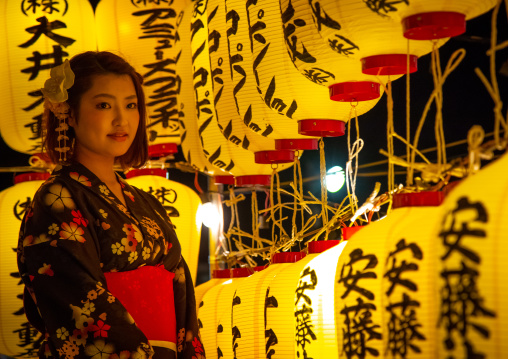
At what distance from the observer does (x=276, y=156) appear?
2949 millimetres

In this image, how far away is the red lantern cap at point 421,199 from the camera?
1.57 meters

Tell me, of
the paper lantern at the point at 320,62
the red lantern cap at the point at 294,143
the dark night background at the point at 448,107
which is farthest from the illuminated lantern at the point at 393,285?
the dark night background at the point at 448,107

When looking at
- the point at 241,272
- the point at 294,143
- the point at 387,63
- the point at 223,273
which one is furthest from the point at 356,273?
the point at 223,273

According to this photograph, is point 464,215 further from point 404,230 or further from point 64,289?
point 64,289

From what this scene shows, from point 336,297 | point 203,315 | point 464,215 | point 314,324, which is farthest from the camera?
point 203,315

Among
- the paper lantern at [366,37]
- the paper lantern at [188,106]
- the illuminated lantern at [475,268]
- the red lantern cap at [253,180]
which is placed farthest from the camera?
the paper lantern at [188,106]

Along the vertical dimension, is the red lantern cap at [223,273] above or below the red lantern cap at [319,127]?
below

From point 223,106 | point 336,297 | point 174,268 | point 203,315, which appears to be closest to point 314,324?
point 336,297

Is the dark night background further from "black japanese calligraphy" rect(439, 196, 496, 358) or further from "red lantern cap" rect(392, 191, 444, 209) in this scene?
"black japanese calligraphy" rect(439, 196, 496, 358)

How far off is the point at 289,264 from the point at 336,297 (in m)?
0.81

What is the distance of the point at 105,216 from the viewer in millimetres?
2246

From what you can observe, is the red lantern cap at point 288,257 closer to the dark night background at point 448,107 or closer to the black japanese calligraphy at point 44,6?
the dark night background at point 448,107

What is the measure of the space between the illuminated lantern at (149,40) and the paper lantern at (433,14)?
2327mm

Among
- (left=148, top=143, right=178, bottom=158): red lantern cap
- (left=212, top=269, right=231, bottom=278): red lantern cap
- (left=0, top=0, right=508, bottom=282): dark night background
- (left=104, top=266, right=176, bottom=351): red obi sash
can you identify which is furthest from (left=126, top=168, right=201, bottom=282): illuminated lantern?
(left=104, top=266, right=176, bottom=351): red obi sash
